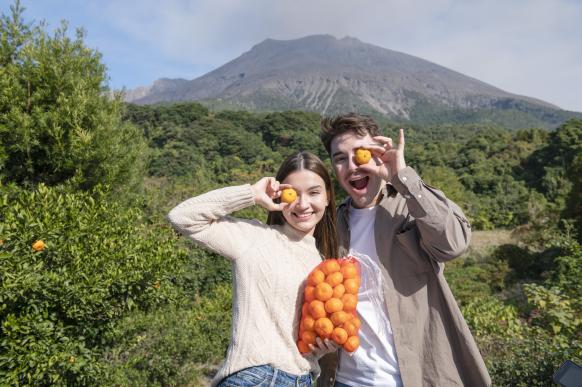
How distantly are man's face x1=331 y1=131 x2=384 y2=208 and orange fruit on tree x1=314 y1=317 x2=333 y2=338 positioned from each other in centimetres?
64

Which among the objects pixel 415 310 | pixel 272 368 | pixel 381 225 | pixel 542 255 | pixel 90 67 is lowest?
pixel 542 255

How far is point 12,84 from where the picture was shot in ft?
18.6

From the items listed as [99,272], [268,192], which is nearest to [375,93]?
[99,272]

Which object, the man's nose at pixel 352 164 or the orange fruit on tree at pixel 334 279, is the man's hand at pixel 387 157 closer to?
the man's nose at pixel 352 164

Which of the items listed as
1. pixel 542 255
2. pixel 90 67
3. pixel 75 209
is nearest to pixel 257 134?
pixel 542 255

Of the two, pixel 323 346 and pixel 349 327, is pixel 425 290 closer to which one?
pixel 349 327

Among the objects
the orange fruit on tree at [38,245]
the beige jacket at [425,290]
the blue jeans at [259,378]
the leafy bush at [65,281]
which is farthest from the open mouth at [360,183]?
the orange fruit on tree at [38,245]

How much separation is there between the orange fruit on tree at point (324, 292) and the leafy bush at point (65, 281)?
2126 millimetres

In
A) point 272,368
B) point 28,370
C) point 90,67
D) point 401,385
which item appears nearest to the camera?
point 272,368

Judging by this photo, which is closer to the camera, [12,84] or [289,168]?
[289,168]

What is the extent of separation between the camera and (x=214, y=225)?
6.09 feet

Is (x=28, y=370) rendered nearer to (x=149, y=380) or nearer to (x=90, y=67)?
(x=149, y=380)

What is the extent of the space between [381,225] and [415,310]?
1.35 ft

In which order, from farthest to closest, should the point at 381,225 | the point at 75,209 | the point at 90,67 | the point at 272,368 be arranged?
1. the point at 90,67
2. the point at 75,209
3. the point at 381,225
4. the point at 272,368
